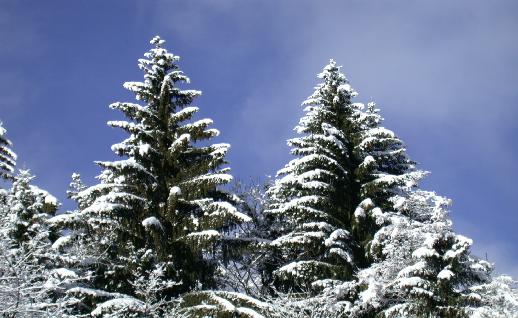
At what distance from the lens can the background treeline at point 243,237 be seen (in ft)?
56.0

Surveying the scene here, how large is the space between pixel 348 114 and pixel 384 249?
7239 millimetres

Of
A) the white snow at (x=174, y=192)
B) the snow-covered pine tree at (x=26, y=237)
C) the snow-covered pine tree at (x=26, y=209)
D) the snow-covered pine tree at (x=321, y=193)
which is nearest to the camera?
the snow-covered pine tree at (x=26, y=237)

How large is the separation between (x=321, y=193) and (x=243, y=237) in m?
3.52

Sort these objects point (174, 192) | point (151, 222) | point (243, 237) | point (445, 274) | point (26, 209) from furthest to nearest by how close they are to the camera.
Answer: point (26, 209)
point (243, 237)
point (174, 192)
point (151, 222)
point (445, 274)

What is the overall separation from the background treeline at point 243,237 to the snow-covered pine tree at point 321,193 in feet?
0.17

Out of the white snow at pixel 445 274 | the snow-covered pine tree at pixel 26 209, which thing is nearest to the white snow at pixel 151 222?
the snow-covered pine tree at pixel 26 209

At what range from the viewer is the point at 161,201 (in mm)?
19875

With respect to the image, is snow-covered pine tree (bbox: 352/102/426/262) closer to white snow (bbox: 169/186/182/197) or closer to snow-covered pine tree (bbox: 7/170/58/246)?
white snow (bbox: 169/186/182/197)

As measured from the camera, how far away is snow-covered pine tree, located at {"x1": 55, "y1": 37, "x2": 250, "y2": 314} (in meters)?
18.4

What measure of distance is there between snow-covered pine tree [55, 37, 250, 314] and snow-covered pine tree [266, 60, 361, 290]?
9.40 ft

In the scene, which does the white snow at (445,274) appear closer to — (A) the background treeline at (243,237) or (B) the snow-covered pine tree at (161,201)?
(A) the background treeline at (243,237)

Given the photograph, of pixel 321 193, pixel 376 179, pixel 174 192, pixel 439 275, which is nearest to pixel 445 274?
pixel 439 275

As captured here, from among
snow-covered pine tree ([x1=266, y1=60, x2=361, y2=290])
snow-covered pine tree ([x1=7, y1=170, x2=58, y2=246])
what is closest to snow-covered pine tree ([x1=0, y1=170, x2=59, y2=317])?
snow-covered pine tree ([x1=7, y1=170, x2=58, y2=246])

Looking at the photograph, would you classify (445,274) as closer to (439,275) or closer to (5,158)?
(439,275)
